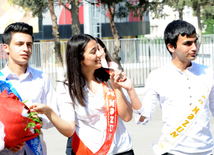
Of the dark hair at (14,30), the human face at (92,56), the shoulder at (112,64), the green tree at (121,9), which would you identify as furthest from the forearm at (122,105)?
the green tree at (121,9)

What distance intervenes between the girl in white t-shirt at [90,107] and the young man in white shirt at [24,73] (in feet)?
1.06

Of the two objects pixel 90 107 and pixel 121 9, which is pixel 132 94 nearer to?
pixel 90 107

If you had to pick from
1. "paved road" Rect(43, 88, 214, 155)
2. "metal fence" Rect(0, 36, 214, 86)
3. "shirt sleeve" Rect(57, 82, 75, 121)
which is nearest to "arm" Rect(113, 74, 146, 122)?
"shirt sleeve" Rect(57, 82, 75, 121)

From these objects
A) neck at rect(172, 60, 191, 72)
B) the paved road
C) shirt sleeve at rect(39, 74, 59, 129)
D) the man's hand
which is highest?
neck at rect(172, 60, 191, 72)

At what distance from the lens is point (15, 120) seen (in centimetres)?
238

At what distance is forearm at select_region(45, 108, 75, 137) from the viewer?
254 cm

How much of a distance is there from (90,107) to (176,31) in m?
0.99

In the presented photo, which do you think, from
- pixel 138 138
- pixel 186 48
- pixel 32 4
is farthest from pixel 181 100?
pixel 32 4

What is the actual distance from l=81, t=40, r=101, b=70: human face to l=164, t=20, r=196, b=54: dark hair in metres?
0.72

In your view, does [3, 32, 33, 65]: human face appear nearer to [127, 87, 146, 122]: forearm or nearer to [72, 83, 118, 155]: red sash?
[72, 83, 118, 155]: red sash

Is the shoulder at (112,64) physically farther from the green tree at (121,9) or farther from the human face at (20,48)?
the green tree at (121,9)

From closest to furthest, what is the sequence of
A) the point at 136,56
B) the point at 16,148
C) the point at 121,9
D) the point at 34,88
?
1. the point at 16,148
2. the point at 34,88
3. the point at 136,56
4. the point at 121,9

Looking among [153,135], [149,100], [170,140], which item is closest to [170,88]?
[149,100]

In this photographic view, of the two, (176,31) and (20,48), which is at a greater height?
(176,31)
